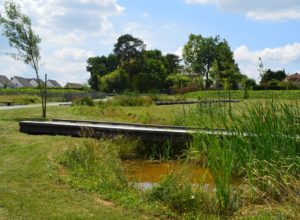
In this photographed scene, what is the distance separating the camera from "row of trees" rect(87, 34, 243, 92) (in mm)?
84438

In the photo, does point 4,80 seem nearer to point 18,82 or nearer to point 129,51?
point 18,82

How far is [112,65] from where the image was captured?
366 feet

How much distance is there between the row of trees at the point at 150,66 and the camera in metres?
84.4

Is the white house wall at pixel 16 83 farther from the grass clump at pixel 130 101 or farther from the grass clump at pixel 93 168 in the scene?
the grass clump at pixel 93 168

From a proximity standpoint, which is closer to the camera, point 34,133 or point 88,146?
point 88,146

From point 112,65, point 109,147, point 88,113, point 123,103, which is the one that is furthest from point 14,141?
point 112,65

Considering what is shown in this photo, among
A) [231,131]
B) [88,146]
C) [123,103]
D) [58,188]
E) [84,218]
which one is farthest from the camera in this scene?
[123,103]

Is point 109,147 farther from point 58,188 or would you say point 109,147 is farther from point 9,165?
point 58,188

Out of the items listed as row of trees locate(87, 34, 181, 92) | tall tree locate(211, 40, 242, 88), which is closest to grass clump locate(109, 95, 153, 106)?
tall tree locate(211, 40, 242, 88)

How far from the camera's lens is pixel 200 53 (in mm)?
90125

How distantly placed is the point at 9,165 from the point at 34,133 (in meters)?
6.53

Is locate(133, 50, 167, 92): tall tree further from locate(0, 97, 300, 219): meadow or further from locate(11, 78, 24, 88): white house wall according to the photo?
locate(0, 97, 300, 219): meadow

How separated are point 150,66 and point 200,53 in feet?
36.3

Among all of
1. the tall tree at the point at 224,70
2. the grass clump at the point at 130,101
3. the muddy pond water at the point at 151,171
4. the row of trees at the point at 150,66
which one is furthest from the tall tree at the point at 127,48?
the muddy pond water at the point at 151,171
